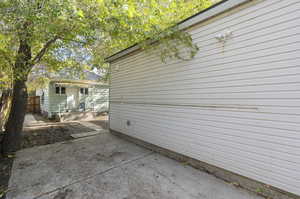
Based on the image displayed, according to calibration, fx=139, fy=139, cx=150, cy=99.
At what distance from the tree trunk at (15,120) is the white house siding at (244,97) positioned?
13.6 ft

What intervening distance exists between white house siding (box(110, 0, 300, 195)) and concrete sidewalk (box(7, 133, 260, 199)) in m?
0.53

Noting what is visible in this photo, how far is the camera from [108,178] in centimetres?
289

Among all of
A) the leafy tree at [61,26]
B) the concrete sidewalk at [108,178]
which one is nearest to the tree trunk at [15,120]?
the leafy tree at [61,26]

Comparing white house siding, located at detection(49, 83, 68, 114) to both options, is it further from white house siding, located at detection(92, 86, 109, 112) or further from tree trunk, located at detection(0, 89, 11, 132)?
tree trunk, located at detection(0, 89, 11, 132)

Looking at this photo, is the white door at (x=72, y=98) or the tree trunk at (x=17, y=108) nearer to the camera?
the tree trunk at (x=17, y=108)

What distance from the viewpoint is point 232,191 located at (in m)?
2.54

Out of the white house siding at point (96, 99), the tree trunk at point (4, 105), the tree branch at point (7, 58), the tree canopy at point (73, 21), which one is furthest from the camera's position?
the white house siding at point (96, 99)

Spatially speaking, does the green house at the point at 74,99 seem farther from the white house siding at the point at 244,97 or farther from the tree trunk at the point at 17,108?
the white house siding at the point at 244,97

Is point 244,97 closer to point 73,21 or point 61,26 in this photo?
point 73,21

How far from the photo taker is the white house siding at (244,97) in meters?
2.16

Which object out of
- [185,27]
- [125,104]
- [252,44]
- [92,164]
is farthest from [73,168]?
[252,44]

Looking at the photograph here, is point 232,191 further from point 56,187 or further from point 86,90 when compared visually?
point 86,90

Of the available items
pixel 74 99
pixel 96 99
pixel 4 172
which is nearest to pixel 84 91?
pixel 74 99

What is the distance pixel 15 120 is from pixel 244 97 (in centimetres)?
598
